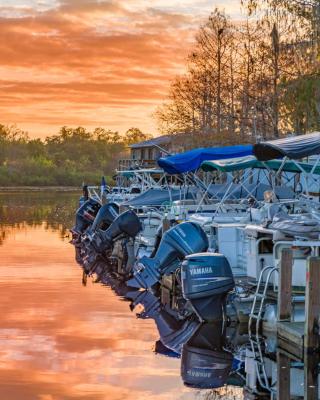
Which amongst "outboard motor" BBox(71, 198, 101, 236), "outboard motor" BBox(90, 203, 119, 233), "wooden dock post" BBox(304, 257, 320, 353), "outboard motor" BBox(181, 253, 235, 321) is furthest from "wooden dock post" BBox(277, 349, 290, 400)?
"outboard motor" BBox(71, 198, 101, 236)

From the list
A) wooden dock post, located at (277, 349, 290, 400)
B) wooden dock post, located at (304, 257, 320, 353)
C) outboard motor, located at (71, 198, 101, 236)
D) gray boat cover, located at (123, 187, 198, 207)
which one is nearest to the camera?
wooden dock post, located at (277, 349, 290, 400)

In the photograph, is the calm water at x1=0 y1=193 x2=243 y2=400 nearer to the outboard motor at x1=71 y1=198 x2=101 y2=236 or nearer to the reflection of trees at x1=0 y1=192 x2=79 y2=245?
the outboard motor at x1=71 y1=198 x2=101 y2=236

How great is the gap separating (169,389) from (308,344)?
2.26m

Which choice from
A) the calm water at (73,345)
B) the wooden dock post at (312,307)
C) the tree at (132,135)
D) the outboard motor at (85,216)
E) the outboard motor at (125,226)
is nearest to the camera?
the calm water at (73,345)

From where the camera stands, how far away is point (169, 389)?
13172 millimetres

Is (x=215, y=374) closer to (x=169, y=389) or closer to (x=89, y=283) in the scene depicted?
(x=169, y=389)

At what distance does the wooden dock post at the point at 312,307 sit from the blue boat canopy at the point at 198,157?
961 centimetres

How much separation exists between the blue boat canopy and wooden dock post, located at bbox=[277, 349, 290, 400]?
9.39 m

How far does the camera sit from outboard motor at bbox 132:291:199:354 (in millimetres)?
16641

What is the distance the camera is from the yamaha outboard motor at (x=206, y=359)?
13.7 m

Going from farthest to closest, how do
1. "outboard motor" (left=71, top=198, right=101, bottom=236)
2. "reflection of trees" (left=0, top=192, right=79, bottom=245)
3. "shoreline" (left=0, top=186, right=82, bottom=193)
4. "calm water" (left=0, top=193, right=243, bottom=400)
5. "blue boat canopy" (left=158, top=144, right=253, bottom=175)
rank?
"shoreline" (left=0, top=186, right=82, bottom=193), "reflection of trees" (left=0, top=192, right=79, bottom=245), "outboard motor" (left=71, top=198, right=101, bottom=236), "blue boat canopy" (left=158, top=144, right=253, bottom=175), "calm water" (left=0, top=193, right=243, bottom=400)

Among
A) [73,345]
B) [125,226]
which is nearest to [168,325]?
[73,345]

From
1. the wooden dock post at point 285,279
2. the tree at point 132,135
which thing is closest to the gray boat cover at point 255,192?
the wooden dock post at point 285,279

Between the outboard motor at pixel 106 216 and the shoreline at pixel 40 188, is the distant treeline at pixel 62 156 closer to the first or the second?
the shoreline at pixel 40 188
